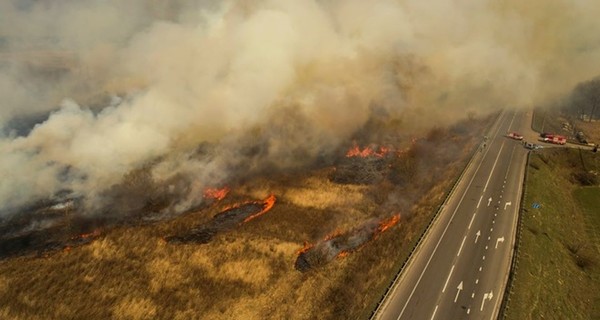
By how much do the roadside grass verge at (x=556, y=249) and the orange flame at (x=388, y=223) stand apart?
21.4 meters

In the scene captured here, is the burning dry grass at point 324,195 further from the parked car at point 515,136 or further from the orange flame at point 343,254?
the parked car at point 515,136

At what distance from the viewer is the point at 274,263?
63.7m

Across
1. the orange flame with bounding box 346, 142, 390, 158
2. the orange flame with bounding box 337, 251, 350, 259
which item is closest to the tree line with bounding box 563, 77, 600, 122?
the orange flame with bounding box 346, 142, 390, 158

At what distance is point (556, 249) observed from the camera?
2667 inches

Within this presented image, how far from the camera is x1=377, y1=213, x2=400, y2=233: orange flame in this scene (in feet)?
241

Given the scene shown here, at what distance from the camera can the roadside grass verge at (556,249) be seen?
178ft

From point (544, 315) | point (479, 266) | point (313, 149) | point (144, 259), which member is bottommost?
point (544, 315)

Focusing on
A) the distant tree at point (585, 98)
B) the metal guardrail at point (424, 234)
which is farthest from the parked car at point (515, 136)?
the distant tree at point (585, 98)

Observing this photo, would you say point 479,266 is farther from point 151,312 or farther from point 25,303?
point 25,303

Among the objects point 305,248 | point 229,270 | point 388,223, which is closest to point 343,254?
point 305,248

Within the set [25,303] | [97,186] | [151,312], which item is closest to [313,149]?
[97,186]

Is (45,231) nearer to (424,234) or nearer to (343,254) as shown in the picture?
(343,254)

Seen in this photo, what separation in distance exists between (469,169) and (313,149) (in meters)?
39.7

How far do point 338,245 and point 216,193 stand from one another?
29191 millimetres
